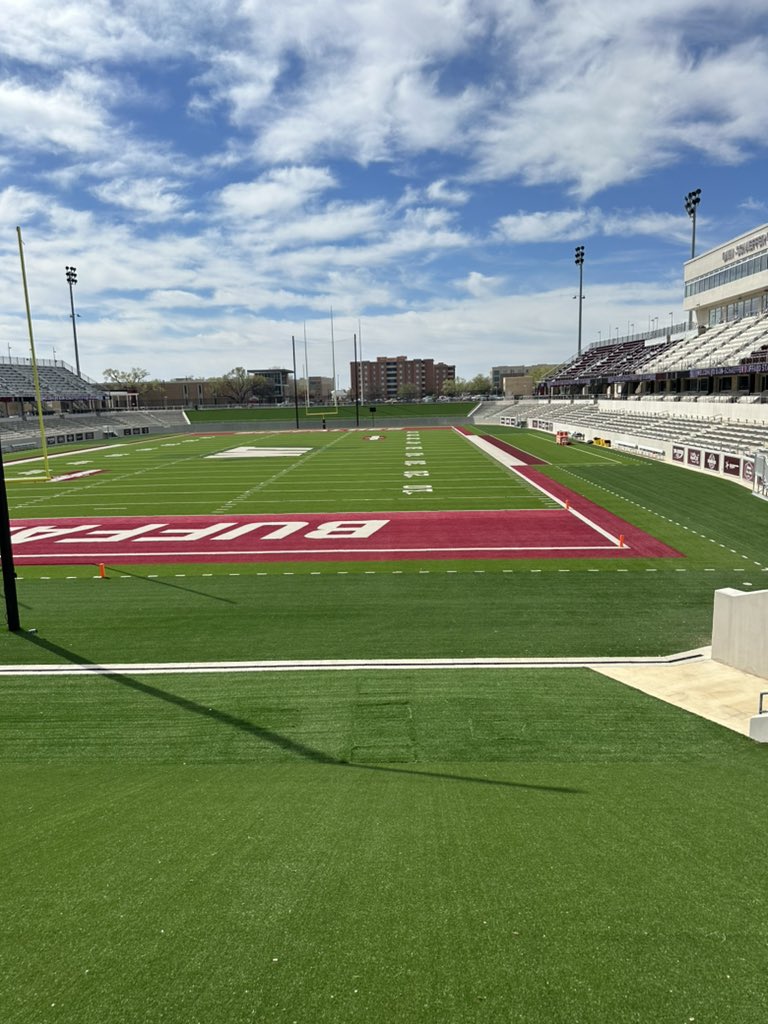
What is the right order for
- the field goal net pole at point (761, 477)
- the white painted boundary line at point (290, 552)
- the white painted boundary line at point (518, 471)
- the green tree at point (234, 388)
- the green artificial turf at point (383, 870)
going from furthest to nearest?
the green tree at point (234, 388) → the field goal net pole at point (761, 477) → the white painted boundary line at point (518, 471) → the white painted boundary line at point (290, 552) → the green artificial turf at point (383, 870)

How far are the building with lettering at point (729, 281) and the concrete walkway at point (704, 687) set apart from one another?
54897 millimetres

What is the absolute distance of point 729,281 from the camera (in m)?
58.5

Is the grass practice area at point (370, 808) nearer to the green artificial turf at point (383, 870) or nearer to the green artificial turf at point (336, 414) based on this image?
the green artificial turf at point (383, 870)

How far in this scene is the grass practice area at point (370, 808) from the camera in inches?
132

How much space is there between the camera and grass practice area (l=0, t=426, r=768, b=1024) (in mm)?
3365

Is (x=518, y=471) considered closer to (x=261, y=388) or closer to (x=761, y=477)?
(x=761, y=477)

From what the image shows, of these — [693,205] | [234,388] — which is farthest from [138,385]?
[693,205]

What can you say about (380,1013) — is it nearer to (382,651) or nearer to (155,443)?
(382,651)

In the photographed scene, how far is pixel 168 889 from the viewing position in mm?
4203

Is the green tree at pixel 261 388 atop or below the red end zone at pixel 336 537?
atop

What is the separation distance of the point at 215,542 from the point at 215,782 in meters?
14.4

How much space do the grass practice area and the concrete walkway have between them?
374 millimetres

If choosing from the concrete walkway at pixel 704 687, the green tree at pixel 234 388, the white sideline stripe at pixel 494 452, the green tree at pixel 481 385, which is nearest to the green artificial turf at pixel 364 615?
the concrete walkway at pixel 704 687

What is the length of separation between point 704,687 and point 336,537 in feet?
42.5
